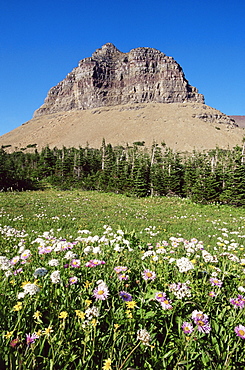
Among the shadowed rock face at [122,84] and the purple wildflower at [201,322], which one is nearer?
the purple wildflower at [201,322]

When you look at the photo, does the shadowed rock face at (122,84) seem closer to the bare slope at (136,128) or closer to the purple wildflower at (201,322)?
the bare slope at (136,128)

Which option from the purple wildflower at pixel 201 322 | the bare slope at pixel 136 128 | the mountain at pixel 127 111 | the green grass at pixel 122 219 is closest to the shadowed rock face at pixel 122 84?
the mountain at pixel 127 111

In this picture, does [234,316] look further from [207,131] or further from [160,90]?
[160,90]

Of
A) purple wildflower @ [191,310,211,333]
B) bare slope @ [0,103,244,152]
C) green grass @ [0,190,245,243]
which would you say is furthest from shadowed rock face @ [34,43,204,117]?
purple wildflower @ [191,310,211,333]

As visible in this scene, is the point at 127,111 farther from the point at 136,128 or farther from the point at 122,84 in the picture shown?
the point at 122,84

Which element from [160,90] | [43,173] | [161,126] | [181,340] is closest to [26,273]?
[181,340]

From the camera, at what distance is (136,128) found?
397 feet

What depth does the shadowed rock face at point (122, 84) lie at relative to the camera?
163 meters

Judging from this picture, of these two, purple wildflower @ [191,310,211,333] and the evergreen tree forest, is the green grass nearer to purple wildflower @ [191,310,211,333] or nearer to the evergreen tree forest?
the evergreen tree forest

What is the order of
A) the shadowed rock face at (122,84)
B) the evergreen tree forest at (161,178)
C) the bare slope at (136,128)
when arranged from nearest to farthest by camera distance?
1. the evergreen tree forest at (161,178)
2. the bare slope at (136,128)
3. the shadowed rock face at (122,84)

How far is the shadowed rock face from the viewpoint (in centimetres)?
16312

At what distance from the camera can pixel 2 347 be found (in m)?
1.50

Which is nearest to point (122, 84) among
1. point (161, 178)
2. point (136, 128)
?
point (136, 128)

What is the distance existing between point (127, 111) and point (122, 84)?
4626 centimetres
